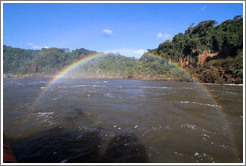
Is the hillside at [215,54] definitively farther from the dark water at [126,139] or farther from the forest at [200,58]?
the dark water at [126,139]

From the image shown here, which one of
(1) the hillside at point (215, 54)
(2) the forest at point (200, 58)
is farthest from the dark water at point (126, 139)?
(2) the forest at point (200, 58)

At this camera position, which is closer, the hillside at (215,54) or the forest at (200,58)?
the hillside at (215,54)

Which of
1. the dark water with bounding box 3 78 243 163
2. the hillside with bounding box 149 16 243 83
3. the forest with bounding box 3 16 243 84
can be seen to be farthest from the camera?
the forest with bounding box 3 16 243 84

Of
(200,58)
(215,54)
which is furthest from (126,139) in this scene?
(215,54)

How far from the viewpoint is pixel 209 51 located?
116ft

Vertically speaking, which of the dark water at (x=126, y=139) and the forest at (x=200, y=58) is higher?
the forest at (x=200, y=58)

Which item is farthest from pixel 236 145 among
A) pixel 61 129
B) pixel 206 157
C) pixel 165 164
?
pixel 61 129

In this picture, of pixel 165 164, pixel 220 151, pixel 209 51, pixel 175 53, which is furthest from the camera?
pixel 175 53

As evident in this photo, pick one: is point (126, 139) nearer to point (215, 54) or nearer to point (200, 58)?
point (200, 58)

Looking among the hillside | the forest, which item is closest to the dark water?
the hillside

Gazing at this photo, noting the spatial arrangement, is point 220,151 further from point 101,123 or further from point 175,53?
point 175,53

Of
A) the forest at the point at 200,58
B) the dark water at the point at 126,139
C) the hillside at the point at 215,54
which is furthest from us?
the forest at the point at 200,58

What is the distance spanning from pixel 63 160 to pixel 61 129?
1.58m

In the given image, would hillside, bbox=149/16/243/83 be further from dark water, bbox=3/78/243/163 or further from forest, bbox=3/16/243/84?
dark water, bbox=3/78/243/163
